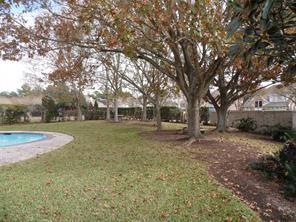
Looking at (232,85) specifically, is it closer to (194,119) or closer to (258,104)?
(194,119)

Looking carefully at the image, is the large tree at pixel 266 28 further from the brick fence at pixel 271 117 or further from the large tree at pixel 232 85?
the brick fence at pixel 271 117

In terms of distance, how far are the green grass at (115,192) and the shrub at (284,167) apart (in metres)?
1.10

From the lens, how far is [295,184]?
457cm

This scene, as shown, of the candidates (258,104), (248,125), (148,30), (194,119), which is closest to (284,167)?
(194,119)

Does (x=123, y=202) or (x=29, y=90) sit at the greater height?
(x=29, y=90)

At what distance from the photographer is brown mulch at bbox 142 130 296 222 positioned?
Result: 4043mm

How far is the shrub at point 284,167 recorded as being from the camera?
15.2 ft

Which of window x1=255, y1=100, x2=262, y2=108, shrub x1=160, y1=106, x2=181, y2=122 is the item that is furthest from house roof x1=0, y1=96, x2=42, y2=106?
window x1=255, y1=100, x2=262, y2=108

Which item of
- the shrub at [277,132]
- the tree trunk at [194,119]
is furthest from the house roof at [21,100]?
the shrub at [277,132]

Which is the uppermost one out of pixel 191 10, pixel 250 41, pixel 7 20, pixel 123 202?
pixel 7 20

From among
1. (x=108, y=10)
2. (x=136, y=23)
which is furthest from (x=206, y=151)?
(x=108, y=10)

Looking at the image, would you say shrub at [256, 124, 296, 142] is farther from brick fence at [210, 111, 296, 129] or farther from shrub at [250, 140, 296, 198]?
shrub at [250, 140, 296, 198]

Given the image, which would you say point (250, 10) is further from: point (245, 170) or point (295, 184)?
point (245, 170)

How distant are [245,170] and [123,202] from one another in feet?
10.6
